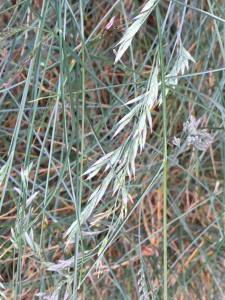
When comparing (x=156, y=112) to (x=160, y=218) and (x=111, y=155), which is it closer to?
(x=160, y=218)

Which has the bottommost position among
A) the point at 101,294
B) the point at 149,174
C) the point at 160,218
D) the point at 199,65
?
the point at 101,294

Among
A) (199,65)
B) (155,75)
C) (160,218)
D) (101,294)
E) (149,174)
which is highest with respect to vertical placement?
(155,75)

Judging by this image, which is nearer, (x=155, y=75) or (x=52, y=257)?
(x=155, y=75)

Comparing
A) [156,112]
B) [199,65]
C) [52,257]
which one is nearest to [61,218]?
[52,257]

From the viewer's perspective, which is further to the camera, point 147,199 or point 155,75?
point 147,199

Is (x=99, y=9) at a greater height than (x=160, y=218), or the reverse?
(x=99, y=9)

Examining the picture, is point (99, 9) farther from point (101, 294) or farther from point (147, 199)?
point (101, 294)

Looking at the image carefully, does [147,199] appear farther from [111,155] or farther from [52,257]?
[111,155]

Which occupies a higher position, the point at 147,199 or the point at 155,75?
the point at 155,75

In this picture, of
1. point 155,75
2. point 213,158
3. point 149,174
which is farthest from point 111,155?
point 213,158
